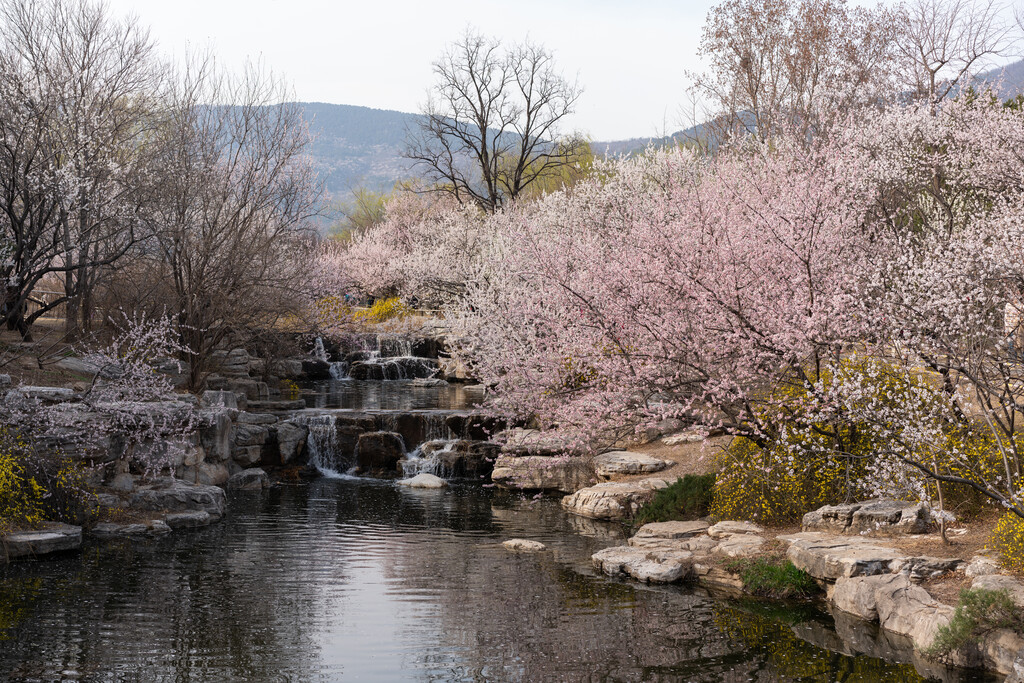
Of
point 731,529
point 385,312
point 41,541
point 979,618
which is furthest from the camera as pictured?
point 385,312

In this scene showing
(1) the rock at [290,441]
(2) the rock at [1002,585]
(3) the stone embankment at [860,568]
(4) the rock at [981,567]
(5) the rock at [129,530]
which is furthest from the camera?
(1) the rock at [290,441]

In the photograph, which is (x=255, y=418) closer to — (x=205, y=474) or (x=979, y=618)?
(x=205, y=474)

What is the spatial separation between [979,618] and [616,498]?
7.25 m

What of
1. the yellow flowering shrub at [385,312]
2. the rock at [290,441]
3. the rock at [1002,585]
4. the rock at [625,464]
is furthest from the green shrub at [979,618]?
the yellow flowering shrub at [385,312]

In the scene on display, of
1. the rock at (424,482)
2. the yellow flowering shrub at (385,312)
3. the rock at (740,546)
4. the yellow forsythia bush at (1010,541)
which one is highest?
the yellow flowering shrub at (385,312)

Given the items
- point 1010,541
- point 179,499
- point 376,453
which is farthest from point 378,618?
point 376,453

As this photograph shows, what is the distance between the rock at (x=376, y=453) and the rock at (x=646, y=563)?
27.3ft

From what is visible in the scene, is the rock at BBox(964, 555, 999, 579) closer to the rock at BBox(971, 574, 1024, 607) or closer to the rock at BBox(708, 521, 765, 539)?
the rock at BBox(971, 574, 1024, 607)

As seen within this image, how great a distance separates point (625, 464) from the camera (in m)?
16.2

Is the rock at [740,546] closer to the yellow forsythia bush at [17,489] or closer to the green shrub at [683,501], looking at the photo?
the green shrub at [683,501]

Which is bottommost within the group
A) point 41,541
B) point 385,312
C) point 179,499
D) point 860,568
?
point 179,499

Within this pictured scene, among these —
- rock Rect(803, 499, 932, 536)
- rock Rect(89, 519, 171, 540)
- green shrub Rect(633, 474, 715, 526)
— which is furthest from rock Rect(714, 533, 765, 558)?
rock Rect(89, 519, 171, 540)

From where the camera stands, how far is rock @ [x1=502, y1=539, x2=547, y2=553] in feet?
41.5

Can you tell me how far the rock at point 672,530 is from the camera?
12.5 m
